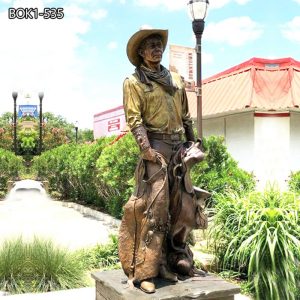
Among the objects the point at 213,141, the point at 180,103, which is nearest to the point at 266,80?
the point at 213,141

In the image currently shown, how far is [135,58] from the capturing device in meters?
4.35

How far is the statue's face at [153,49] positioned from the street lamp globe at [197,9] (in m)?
3.74

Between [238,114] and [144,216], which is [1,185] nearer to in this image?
[238,114]

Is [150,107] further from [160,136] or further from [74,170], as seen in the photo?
[74,170]

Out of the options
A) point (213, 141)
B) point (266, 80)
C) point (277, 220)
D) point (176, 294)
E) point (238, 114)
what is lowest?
point (176, 294)

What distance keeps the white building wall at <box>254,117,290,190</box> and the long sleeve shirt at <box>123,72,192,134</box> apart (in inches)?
354

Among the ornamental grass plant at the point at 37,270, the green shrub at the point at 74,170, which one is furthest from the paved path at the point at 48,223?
the ornamental grass plant at the point at 37,270

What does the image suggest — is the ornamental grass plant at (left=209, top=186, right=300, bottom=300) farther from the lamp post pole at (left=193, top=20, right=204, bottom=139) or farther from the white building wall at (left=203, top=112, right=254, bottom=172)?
the white building wall at (left=203, top=112, right=254, bottom=172)

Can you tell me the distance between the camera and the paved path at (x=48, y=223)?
9487mm

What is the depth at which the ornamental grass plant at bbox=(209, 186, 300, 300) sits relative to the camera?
5320mm

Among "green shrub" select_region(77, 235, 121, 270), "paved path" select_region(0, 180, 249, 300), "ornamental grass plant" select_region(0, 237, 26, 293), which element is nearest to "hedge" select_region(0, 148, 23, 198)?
"paved path" select_region(0, 180, 249, 300)

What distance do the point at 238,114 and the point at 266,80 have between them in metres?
1.28

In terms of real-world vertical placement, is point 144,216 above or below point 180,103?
below

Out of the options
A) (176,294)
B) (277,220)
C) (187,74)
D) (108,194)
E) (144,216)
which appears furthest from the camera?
(108,194)
